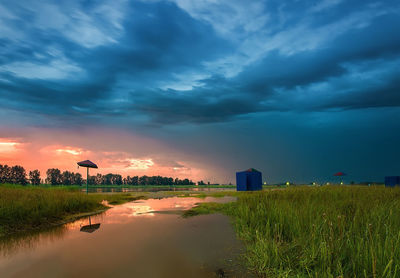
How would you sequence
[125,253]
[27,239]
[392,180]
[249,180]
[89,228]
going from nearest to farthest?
[125,253], [27,239], [89,228], [392,180], [249,180]

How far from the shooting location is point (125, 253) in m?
4.57

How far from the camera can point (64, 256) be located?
177 inches

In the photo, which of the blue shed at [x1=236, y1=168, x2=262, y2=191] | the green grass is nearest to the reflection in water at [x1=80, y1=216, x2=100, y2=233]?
the green grass

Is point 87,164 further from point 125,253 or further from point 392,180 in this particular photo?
point 392,180

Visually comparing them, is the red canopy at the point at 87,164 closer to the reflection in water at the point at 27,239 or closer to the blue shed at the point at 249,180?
the reflection in water at the point at 27,239

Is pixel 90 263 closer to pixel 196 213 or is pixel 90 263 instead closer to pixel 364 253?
pixel 364 253

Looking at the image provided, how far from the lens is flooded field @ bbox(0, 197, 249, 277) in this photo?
3.71 m

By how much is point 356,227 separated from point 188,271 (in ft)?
11.9

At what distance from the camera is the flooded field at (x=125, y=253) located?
3707 mm

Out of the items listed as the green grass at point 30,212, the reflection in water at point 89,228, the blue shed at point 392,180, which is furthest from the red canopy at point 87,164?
the blue shed at point 392,180

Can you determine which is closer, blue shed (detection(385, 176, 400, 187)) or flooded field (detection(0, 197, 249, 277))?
flooded field (detection(0, 197, 249, 277))

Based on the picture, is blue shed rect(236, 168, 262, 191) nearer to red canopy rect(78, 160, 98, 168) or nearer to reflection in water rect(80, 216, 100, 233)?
red canopy rect(78, 160, 98, 168)

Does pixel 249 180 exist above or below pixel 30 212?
below

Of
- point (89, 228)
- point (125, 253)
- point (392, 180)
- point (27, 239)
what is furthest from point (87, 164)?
point (392, 180)
